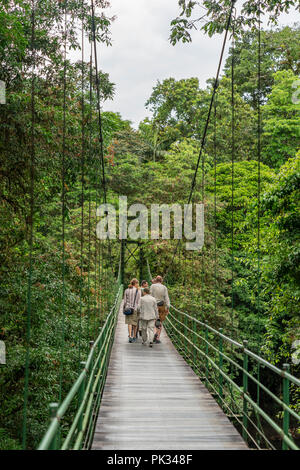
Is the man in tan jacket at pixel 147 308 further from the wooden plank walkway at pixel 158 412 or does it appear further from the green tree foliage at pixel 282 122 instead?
the green tree foliage at pixel 282 122

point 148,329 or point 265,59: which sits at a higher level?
point 265,59

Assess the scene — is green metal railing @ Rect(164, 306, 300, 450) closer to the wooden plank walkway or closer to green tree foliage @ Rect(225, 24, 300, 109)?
the wooden plank walkway

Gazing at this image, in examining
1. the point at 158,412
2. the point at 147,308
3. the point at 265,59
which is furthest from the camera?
the point at 265,59

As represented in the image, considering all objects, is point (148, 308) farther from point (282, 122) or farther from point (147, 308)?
point (282, 122)

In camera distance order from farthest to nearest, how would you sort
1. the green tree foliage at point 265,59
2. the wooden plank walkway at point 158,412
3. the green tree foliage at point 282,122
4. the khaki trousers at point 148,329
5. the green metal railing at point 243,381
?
the green tree foliage at point 265,59, the green tree foliage at point 282,122, the khaki trousers at point 148,329, the wooden plank walkway at point 158,412, the green metal railing at point 243,381

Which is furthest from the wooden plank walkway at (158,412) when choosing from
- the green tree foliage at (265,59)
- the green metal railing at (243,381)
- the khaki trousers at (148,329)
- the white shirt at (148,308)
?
the green tree foliage at (265,59)

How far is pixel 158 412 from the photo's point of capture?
5094mm

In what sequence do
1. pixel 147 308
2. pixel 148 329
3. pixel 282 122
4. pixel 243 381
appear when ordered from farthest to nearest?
pixel 282 122, pixel 148 329, pixel 147 308, pixel 243 381

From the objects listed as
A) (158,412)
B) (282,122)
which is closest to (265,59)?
(282,122)

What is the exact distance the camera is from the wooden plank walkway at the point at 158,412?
13.6 ft

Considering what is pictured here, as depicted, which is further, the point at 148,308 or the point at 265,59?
the point at 265,59

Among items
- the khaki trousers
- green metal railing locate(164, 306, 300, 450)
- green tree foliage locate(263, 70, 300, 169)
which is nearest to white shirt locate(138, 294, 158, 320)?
the khaki trousers

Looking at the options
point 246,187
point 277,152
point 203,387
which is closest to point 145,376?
point 203,387

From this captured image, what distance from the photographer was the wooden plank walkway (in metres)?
4.15
